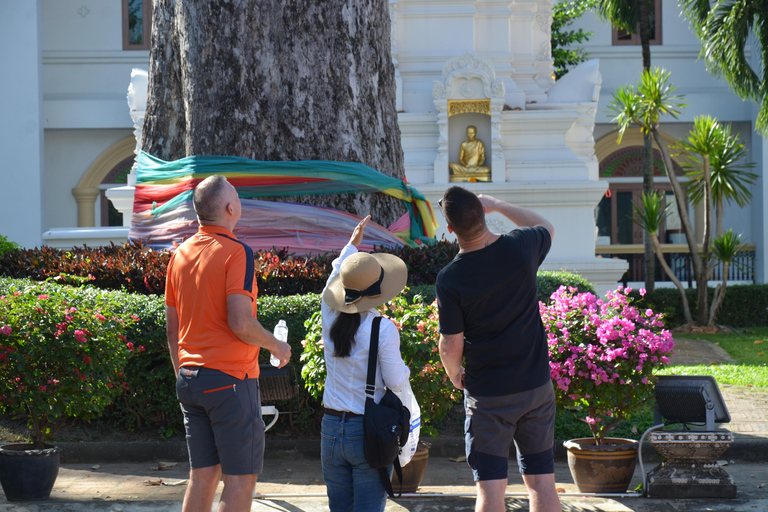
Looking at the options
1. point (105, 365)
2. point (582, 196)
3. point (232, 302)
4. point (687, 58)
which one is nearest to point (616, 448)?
point (232, 302)

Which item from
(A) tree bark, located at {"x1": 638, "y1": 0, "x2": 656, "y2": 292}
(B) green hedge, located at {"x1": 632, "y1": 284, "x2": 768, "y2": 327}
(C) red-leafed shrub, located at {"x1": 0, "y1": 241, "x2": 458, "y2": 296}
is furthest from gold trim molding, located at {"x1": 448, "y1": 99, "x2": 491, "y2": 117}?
(C) red-leafed shrub, located at {"x1": 0, "y1": 241, "x2": 458, "y2": 296}

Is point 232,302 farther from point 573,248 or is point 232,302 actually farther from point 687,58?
point 687,58

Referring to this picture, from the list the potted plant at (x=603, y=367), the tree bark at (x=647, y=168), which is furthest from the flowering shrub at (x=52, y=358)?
the tree bark at (x=647, y=168)

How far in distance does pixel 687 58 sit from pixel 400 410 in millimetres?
21853

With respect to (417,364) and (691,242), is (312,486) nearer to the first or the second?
(417,364)

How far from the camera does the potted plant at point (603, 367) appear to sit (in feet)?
17.1

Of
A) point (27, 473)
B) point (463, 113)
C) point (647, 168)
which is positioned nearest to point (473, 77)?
point (463, 113)

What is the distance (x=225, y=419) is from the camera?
12.5 ft

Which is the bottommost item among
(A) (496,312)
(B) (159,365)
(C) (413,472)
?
(C) (413,472)

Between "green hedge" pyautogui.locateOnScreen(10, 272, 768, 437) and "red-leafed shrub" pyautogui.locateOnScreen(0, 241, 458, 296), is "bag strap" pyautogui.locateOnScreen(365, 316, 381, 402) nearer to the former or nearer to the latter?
"green hedge" pyautogui.locateOnScreen(10, 272, 768, 437)

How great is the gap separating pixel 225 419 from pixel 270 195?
11.2ft

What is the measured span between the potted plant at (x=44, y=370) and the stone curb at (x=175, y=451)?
1.18 metres

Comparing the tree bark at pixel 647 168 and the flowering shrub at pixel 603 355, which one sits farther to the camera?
the tree bark at pixel 647 168

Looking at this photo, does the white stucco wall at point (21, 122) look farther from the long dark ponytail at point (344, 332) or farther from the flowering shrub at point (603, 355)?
the long dark ponytail at point (344, 332)
